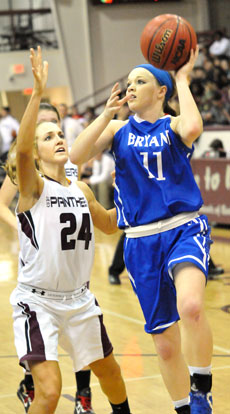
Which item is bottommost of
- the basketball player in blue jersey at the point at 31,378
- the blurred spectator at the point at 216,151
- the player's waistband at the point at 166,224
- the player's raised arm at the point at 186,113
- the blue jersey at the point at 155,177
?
the blurred spectator at the point at 216,151

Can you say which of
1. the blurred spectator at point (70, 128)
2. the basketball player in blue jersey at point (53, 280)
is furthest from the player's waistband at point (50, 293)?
the blurred spectator at point (70, 128)

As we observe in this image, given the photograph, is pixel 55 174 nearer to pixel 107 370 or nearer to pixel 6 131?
pixel 107 370

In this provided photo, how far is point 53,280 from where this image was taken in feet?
11.5

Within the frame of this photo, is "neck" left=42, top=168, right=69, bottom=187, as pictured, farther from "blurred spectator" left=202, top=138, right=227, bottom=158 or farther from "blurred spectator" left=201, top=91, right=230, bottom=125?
"blurred spectator" left=201, top=91, right=230, bottom=125

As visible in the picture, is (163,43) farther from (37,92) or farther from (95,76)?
(95,76)

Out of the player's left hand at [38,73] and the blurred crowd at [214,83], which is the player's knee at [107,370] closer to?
the player's left hand at [38,73]

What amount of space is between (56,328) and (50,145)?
91cm

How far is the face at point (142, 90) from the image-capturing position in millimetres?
3781

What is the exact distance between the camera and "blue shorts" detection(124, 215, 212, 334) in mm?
3555

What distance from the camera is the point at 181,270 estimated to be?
3.41 meters

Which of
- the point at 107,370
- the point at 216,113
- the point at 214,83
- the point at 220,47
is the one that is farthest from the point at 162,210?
the point at 220,47

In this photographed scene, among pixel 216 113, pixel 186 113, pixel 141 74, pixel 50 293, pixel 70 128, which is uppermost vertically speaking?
pixel 141 74

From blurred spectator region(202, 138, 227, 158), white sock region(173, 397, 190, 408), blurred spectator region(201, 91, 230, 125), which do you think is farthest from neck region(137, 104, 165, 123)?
blurred spectator region(201, 91, 230, 125)

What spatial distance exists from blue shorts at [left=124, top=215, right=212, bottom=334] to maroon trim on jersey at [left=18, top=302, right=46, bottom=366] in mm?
568
